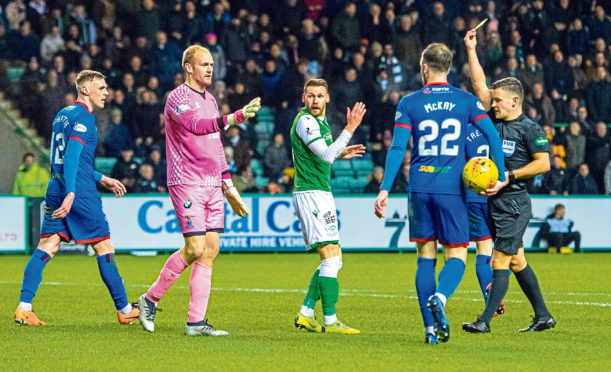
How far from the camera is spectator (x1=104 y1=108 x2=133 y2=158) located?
72.3ft

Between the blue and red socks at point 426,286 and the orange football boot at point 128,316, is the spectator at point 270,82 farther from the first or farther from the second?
the blue and red socks at point 426,286

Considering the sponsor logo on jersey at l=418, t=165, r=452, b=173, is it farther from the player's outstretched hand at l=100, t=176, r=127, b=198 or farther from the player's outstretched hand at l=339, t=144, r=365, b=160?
the player's outstretched hand at l=100, t=176, r=127, b=198

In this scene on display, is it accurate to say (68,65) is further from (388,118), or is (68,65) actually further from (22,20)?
(388,118)

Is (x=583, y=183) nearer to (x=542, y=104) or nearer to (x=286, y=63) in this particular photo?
(x=542, y=104)

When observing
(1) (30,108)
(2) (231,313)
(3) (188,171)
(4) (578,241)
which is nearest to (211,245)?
(3) (188,171)

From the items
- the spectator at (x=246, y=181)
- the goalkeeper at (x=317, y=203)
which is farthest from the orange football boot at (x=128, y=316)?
the spectator at (x=246, y=181)

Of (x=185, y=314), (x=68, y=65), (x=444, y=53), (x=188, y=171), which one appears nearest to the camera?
(x=444, y=53)

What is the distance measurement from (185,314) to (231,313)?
0.46 metres

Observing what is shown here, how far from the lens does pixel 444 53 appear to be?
25.5 feet

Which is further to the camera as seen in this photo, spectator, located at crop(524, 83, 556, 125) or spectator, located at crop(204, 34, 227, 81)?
spectator, located at crop(524, 83, 556, 125)

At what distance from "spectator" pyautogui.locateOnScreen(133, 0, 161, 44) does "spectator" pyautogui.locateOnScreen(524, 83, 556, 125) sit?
8.60 m

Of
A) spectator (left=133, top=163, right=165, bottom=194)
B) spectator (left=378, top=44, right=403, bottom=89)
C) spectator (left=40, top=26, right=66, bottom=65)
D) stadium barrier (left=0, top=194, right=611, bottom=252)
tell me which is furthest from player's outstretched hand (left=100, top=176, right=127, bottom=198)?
spectator (left=378, top=44, right=403, bottom=89)

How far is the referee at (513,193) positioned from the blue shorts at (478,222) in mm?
1156

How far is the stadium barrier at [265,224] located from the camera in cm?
2030
